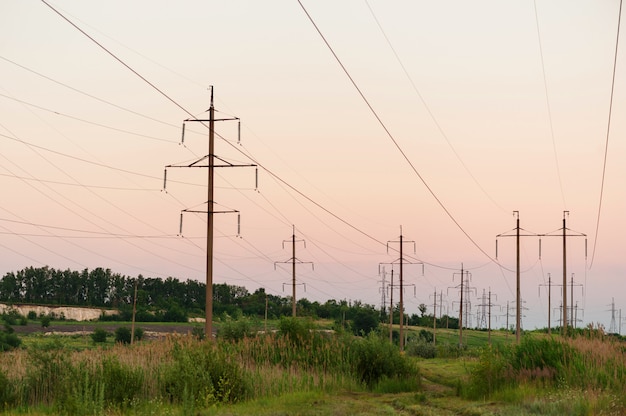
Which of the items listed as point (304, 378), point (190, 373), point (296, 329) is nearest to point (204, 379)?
point (190, 373)

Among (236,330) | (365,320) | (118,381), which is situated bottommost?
(365,320)

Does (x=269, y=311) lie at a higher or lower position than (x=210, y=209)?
lower

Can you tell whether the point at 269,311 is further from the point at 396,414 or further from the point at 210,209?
the point at 396,414

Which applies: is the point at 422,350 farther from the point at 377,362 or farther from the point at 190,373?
the point at 190,373

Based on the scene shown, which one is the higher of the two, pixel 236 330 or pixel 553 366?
pixel 236 330

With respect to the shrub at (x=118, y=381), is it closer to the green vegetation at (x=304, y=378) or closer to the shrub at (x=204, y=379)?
the green vegetation at (x=304, y=378)

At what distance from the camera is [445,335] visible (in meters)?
141

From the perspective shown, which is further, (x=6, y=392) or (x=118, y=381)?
(x=6, y=392)

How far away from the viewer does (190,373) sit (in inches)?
891

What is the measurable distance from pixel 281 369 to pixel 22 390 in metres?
8.98

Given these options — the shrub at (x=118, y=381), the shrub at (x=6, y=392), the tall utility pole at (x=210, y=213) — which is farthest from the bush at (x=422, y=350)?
the shrub at (x=6, y=392)

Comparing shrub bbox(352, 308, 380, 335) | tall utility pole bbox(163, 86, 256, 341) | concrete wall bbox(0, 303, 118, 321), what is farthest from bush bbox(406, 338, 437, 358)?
concrete wall bbox(0, 303, 118, 321)

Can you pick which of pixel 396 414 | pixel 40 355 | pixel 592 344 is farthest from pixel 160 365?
pixel 592 344

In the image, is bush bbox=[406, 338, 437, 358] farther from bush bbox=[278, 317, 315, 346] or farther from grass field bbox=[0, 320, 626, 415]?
grass field bbox=[0, 320, 626, 415]
